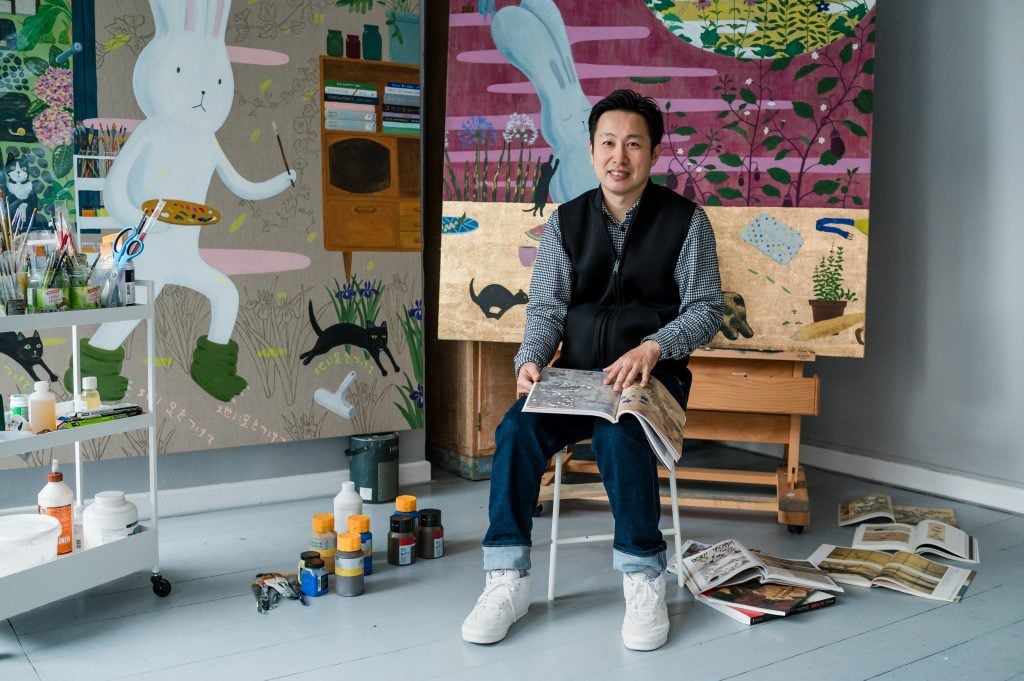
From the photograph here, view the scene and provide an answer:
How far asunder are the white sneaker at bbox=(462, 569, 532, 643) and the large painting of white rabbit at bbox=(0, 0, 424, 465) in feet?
4.07

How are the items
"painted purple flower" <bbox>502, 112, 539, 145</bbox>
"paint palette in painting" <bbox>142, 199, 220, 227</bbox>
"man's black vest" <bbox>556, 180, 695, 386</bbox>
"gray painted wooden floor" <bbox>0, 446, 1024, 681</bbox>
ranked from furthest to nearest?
1. "painted purple flower" <bbox>502, 112, 539, 145</bbox>
2. "paint palette in painting" <bbox>142, 199, 220, 227</bbox>
3. "man's black vest" <bbox>556, 180, 695, 386</bbox>
4. "gray painted wooden floor" <bbox>0, 446, 1024, 681</bbox>

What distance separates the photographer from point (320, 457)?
10.7 feet

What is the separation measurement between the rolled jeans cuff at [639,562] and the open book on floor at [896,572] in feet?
1.98

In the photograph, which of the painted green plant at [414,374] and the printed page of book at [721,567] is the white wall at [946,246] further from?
the painted green plant at [414,374]

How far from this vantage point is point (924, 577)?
2.42 metres

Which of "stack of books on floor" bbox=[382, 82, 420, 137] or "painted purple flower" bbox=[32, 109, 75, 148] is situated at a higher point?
"stack of books on floor" bbox=[382, 82, 420, 137]

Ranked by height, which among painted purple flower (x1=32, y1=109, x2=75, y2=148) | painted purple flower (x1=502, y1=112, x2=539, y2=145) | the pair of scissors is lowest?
the pair of scissors

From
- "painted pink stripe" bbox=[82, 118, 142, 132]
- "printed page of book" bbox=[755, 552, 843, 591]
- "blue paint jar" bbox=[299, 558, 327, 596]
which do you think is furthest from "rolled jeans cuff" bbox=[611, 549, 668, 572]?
"painted pink stripe" bbox=[82, 118, 142, 132]

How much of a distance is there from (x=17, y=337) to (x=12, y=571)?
885 mm

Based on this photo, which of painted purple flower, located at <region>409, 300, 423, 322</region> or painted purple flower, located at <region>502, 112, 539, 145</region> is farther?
painted purple flower, located at <region>409, 300, 423, 322</region>

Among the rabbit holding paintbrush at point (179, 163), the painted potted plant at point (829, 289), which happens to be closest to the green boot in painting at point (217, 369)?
the rabbit holding paintbrush at point (179, 163)

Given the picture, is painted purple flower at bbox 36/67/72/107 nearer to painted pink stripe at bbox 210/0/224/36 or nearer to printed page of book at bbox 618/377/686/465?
painted pink stripe at bbox 210/0/224/36

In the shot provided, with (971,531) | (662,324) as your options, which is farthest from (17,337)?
(971,531)

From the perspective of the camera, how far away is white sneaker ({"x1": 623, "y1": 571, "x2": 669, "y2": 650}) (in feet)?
6.57
